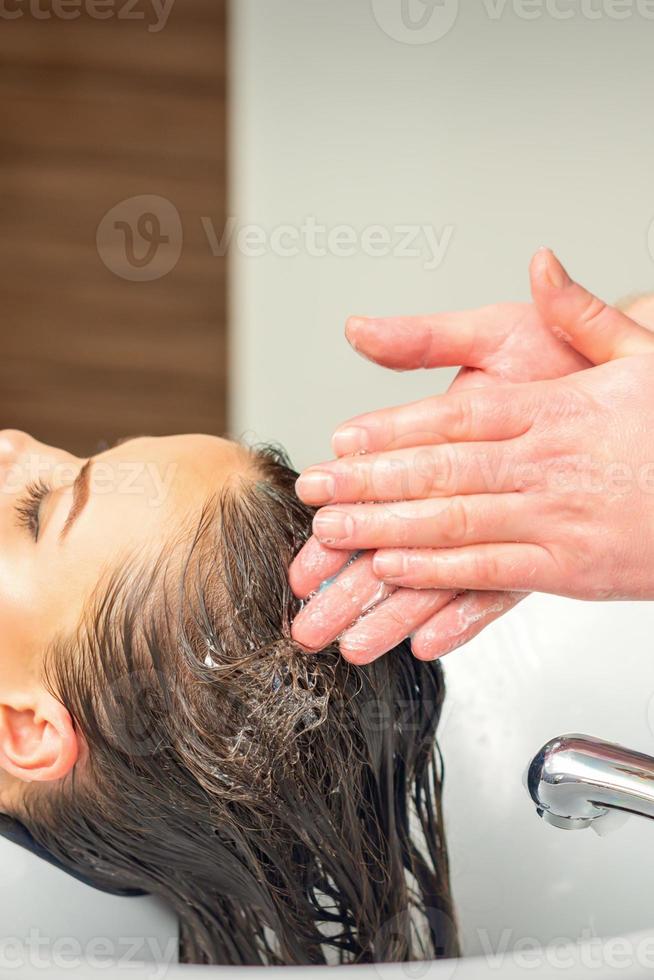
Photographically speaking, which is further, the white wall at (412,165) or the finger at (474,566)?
the white wall at (412,165)

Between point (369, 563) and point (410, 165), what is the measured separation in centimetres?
170

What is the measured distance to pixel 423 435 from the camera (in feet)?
3.14

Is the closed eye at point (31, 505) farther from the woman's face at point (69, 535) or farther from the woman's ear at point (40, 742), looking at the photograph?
the woman's ear at point (40, 742)

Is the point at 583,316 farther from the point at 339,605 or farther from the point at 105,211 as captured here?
the point at 105,211

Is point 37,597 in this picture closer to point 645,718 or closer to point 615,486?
point 615,486

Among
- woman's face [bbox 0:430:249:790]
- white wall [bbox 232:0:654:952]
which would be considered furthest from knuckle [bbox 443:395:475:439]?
white wall [bbox 232:0:654:952]

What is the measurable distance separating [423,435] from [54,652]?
1.35ft

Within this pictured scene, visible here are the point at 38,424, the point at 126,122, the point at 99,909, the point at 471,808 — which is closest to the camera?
the point at 99,909

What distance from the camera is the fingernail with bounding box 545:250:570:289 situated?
973 mm

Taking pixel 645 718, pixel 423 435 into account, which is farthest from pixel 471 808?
pixel 423 435

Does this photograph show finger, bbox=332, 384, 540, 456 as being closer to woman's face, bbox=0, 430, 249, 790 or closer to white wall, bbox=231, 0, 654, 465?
woman's face, bbox=0, 430, 249, 790

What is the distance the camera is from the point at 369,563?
0.95 metres

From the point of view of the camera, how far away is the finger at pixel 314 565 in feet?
3.11

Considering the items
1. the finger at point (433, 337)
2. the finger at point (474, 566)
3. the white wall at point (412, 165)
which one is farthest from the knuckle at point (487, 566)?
the white wall at point (412, 165)
